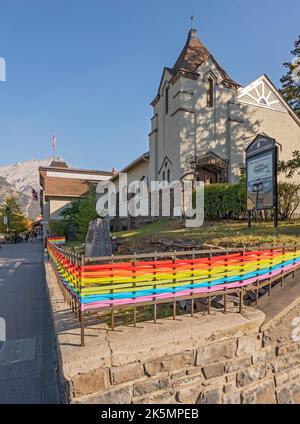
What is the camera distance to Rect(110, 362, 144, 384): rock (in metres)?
2.83

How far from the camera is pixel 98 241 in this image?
10.1m

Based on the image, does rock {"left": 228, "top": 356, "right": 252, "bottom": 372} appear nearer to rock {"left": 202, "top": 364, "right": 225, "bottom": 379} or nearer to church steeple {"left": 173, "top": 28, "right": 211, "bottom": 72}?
rock {"left": 202, "top": 364, "right": 225, "bottom": 379}

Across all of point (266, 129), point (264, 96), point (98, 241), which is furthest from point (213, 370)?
point (264, 96)

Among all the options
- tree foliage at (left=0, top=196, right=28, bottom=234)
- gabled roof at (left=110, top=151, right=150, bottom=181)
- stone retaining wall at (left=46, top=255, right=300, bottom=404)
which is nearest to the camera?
stone retaining wall at (left=46, top=255, right=300, bottom=404)

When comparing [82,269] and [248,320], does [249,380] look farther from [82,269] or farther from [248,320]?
[82,269]

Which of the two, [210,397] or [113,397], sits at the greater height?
[113,397]

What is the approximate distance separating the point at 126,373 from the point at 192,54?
2194 cm

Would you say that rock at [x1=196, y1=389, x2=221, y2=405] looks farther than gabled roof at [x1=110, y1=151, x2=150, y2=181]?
No

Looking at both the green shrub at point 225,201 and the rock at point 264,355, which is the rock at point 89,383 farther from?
the green shrub at point 225,201

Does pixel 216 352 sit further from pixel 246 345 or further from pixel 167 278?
pixel 167 278

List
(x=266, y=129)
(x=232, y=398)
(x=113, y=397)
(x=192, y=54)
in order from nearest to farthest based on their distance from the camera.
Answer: (x=113, y=397), (x=232, y=398), (x=192, y=54), (x=266, y=129)

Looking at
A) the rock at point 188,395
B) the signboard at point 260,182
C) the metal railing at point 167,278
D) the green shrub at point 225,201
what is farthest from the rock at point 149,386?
the green shrub at point 225,201

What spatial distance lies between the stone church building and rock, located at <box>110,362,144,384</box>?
14982 mm

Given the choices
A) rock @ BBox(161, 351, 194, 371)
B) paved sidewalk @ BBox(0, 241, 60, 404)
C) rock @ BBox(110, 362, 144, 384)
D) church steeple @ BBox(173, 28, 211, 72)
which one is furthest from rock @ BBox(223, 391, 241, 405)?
church steeple @ BBox(173, 28, 211, 72)
